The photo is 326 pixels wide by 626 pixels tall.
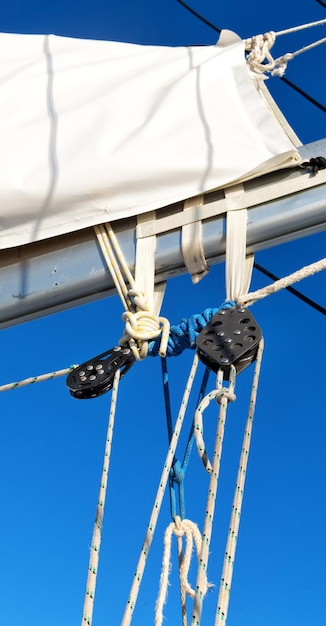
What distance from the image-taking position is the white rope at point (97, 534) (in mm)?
1937

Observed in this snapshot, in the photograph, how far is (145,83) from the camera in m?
3.08

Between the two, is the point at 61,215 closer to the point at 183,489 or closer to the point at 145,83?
the point at 145,83

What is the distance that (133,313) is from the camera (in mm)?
2529

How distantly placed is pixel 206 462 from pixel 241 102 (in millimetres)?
1371

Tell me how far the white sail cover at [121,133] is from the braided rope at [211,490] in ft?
2.15

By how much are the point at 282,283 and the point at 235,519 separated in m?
0.69

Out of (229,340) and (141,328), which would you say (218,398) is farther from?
(141,328)

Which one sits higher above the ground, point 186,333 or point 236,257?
point 236,257

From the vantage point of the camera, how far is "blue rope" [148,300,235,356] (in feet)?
7.94

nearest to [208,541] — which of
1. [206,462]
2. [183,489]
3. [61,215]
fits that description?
[206,462]

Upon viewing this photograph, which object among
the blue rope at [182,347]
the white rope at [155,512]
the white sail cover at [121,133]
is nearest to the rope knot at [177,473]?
the blue rope at [182,347]

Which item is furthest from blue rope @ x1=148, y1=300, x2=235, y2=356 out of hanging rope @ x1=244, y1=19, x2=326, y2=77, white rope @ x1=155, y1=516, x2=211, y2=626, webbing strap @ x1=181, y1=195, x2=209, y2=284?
hanging rope @ x1=244, y1=19, x2=326, y2=77

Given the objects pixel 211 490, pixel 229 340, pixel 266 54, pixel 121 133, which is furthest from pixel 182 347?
pixel 266 54

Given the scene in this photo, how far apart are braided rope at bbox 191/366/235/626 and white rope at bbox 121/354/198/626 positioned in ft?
0.17
